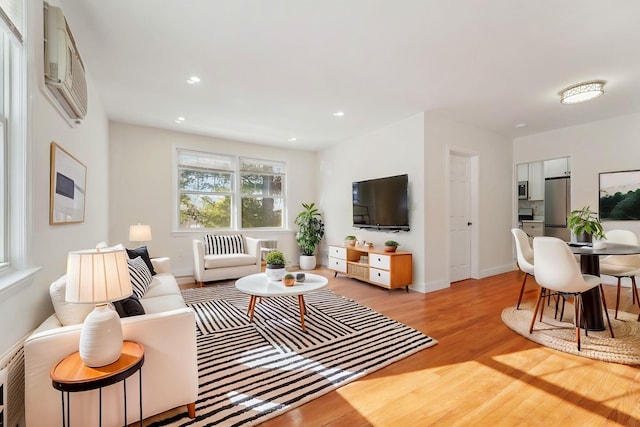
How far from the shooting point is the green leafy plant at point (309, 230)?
19.7 feet

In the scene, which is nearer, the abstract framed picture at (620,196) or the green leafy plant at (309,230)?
the abstract framed picture at (620,196)

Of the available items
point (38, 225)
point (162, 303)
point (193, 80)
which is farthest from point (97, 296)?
point (193, 80)

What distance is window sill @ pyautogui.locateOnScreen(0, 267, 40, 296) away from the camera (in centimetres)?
123

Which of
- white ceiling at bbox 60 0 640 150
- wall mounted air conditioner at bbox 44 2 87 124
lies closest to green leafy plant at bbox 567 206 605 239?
white ceiling at bbox 60 0 640 150

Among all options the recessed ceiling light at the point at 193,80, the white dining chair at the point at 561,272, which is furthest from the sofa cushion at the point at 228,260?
the white dining chair at the point at 561,272

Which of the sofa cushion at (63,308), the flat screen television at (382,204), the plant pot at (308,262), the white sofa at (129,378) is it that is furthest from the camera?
the plant pot at (308,262)

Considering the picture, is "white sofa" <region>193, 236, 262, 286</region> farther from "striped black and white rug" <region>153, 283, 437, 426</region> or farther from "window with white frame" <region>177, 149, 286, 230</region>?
"striped black and white rug" <region>153, 283, 437, 426</region>

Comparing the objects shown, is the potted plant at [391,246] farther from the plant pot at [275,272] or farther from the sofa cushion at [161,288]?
the sofa cushion at [161,288]

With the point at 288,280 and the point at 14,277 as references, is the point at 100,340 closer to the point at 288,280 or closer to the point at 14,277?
the point at 14,277

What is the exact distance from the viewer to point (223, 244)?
5000 millimetres

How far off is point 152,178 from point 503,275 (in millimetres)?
6391

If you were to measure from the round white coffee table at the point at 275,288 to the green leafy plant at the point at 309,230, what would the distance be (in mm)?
2723

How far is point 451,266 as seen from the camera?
15.4 feet

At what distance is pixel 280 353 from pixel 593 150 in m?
5.64
